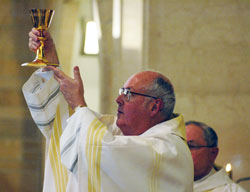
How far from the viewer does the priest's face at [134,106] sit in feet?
11.9

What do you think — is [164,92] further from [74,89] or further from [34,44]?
[34,44]

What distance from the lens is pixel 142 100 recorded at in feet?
12.0

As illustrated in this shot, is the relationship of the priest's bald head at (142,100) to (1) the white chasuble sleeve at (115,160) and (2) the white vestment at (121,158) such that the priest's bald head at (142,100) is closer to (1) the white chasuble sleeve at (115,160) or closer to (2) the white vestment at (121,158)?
(2) the white vestment at (121,158)

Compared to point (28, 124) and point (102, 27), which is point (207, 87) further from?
point (28, 124)

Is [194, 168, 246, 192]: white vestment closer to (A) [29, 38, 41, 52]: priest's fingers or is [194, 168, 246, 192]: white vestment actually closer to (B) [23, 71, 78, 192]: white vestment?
(B) [23, 71, 78, 192]: white vestment

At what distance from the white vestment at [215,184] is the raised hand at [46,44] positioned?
1.64m

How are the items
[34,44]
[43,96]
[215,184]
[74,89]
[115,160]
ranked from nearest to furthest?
[115,160] < [74,89] < [34,44] < [43,96] < [215,184]

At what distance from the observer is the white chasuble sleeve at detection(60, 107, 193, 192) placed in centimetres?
326

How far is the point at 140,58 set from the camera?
20.5 ft

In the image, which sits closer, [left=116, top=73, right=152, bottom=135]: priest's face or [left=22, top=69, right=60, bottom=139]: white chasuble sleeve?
[left=116, top=73, right=152, bottom=135]: priest's face

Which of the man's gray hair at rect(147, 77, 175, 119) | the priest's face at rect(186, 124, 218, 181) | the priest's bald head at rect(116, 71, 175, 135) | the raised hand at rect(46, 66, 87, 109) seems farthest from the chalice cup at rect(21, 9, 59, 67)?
the priest's face at rect(186, 124, 218, 181)

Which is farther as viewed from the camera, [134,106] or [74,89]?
[134,106]

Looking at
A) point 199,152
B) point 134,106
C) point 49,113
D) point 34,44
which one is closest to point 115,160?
point 134,106

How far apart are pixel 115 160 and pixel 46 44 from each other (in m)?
0.96
